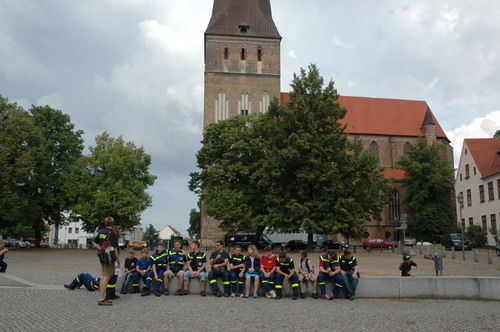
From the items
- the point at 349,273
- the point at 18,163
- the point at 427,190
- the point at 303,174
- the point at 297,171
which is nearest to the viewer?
the point at 349,273

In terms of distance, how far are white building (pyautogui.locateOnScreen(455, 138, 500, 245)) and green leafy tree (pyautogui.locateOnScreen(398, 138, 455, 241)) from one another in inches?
131

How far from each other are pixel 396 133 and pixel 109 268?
52830 mm

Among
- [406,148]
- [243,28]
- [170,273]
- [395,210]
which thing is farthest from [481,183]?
[170,273]

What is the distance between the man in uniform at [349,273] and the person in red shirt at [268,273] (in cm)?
162

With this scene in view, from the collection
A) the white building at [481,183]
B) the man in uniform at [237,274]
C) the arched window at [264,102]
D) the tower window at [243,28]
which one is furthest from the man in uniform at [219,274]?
the tower window at [243,28]

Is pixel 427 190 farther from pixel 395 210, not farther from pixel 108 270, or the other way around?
pixel 108 270

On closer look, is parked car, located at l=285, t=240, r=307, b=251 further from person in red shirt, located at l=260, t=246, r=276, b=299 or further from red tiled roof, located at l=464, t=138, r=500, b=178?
person in red shirt, located at l=260, t=246, r=276, b=299

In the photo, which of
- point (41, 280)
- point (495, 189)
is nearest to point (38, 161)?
point (41, 280)

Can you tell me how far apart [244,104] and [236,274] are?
39305 mm

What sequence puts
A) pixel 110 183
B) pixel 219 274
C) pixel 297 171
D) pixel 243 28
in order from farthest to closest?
pixel 243 28, pixel 110 183, pixel 297 171, pixel 219 274

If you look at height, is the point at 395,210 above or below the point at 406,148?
below

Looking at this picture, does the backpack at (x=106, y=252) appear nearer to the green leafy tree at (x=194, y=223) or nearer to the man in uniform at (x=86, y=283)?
the man in uniform at (x=86, y=283)

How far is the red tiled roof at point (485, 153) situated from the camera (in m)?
41.4

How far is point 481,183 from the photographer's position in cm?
4250
